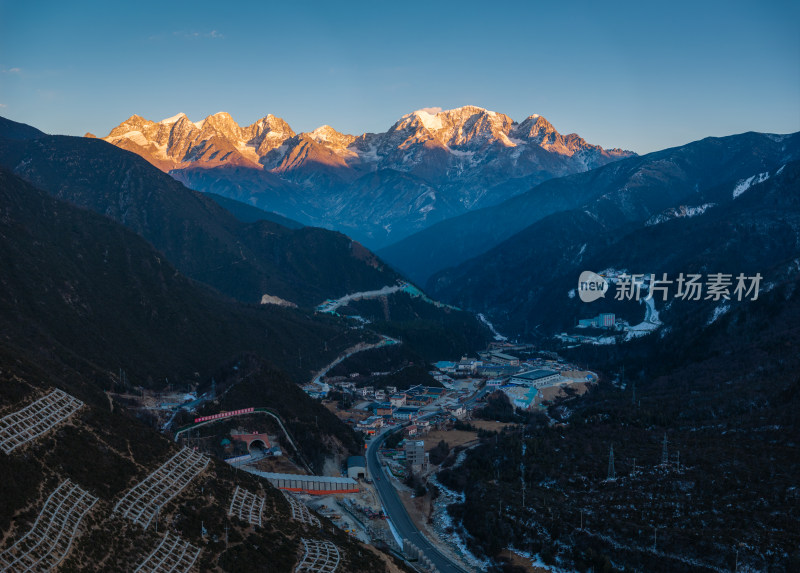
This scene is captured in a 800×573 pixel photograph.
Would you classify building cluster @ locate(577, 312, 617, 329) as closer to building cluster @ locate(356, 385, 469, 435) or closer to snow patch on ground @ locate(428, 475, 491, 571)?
building cluster @ locate(356, 385, 469, 435)

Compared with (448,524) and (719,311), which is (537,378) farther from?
(448,524)

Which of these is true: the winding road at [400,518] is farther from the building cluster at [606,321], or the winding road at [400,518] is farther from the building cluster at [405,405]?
the building cluster at [606,321]

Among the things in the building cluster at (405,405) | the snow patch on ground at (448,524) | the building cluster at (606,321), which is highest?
the building cluster at (606,321)

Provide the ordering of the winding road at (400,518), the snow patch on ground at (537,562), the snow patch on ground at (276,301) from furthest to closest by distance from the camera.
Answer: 1. the snow patch on ground at (276,301)
2. the winding road at (400,518)
3. the snow patch on ground at (537,562)

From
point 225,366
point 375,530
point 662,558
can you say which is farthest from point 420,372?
point 662,558

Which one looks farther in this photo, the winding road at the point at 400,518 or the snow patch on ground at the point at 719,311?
the snow patch on ground at the point at 719,311

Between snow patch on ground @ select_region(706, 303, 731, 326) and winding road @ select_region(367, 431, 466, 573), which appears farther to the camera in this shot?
snow patch on ground @ select_region(706, 303, 731, 326)

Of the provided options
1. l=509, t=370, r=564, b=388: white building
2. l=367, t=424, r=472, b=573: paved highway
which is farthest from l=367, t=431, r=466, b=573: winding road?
l=509, t=370, r=564, b=388: white building

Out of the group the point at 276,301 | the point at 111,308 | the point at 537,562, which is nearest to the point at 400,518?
the point at 537,562

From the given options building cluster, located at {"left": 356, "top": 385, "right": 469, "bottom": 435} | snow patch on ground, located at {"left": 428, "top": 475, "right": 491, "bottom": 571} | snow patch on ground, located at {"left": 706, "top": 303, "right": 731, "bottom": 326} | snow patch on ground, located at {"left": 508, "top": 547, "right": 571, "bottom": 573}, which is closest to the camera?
snow patch on ground, located at {"left": 508, "top": 547, "right": 571, "bottom": 573}

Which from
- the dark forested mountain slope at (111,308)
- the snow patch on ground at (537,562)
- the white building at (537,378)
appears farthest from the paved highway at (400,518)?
the white building at (537,378)
